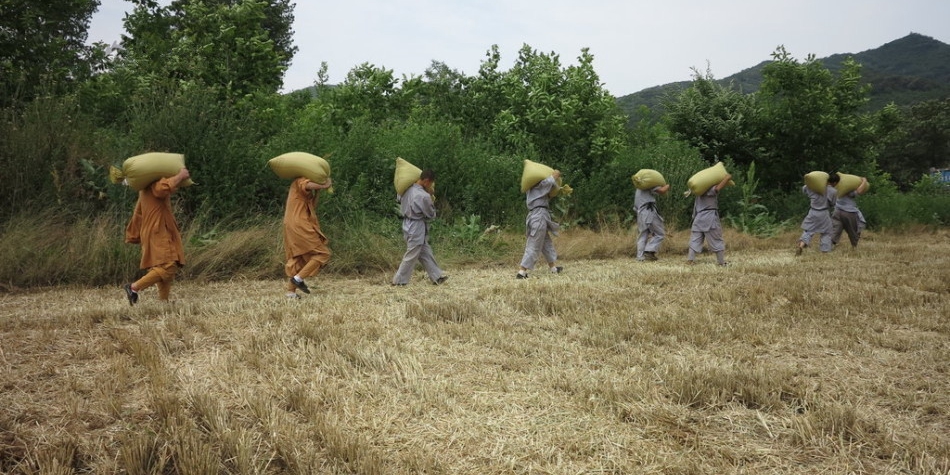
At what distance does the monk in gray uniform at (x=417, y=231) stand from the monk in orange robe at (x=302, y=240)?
1105 millimetres

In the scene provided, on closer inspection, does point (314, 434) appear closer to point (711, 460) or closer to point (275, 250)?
point (711, 460)

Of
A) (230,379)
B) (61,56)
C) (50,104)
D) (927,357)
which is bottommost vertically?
(927,357)

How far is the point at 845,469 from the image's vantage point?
2.34 metres

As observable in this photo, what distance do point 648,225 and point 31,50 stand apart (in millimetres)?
10691

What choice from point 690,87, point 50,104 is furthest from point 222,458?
point 690,87

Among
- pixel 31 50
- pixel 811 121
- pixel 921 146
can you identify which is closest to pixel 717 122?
pixel 811 121

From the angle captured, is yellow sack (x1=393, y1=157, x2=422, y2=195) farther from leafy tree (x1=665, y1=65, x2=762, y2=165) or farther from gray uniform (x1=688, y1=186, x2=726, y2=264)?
leafy tree (x1=665, y1=65, x2=762, y2=165)

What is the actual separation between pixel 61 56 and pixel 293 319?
9336 millimetres

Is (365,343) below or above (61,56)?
below

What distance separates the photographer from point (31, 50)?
10.5 meters

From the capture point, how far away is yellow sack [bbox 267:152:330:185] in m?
6.80

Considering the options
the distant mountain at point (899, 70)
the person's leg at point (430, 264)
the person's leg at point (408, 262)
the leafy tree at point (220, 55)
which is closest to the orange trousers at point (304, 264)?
the person's leg at point (408, 262)

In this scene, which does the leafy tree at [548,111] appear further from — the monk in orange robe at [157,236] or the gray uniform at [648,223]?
the monk in orange robe at [157,236]

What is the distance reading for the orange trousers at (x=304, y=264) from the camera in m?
6.66
